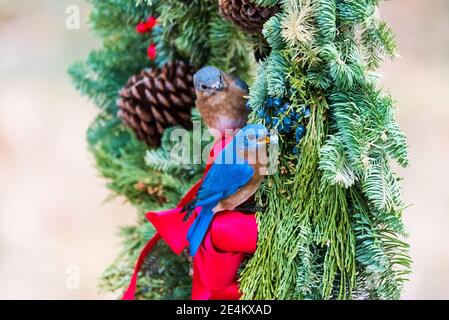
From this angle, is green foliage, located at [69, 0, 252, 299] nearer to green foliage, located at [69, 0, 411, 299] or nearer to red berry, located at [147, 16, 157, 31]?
red berry, located at [147, 16, 157, 31]

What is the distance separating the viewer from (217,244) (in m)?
0.84

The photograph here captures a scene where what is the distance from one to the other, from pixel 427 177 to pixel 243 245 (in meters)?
1.17

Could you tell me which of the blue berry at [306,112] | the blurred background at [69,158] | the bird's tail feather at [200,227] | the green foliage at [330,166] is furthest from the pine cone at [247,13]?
the blurred background at [69,158]

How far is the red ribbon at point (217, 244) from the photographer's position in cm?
83

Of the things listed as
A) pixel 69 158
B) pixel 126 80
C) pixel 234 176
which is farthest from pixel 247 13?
pixel 69 158

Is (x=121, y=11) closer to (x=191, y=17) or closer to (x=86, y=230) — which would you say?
(x=191, y=17)

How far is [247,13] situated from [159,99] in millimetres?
294

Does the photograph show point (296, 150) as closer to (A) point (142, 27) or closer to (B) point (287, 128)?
(B) point (287, 128)

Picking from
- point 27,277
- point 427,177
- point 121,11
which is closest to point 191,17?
point 121,11

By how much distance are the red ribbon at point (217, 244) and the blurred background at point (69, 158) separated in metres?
0.88

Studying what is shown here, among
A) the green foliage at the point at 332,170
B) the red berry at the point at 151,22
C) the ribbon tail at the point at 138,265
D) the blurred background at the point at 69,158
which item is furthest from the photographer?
the blurred background at the point at 69,158

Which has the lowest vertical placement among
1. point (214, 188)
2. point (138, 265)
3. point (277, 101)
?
point (138, 265)

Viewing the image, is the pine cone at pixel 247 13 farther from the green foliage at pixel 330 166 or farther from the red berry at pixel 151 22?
the red berry at pixel 151 22

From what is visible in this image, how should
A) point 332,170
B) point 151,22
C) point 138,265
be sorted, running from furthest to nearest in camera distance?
point 151,22 → point 138,265 → point 332,170
